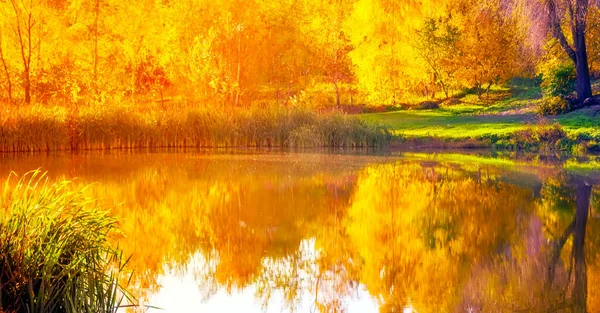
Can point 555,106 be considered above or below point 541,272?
above

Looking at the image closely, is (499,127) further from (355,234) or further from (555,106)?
(355,234)

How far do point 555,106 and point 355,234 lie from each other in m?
16.5

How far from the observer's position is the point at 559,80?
87.0ft

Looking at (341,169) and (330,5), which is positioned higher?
(330,5)

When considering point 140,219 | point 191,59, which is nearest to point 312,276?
point 140,219

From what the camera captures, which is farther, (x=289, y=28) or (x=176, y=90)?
(x=176, y=90)

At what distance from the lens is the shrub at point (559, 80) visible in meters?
26.2

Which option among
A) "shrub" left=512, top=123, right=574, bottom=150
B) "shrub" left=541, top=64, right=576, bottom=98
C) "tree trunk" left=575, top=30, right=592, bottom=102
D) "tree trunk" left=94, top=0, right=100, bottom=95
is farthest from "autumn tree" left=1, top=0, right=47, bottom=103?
"tree trunk" left=575, top=30, right=592, bottom=102

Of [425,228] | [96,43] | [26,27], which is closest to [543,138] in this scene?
[425,228]

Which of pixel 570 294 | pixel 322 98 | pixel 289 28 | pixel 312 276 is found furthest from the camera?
pixel 322 98

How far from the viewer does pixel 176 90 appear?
3959 cm

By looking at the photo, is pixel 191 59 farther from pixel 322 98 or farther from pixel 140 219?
pixel 140 219

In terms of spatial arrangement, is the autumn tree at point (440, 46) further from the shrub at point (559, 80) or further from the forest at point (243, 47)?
the shrub at point (559, 80)

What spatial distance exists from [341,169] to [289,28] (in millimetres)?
18695
